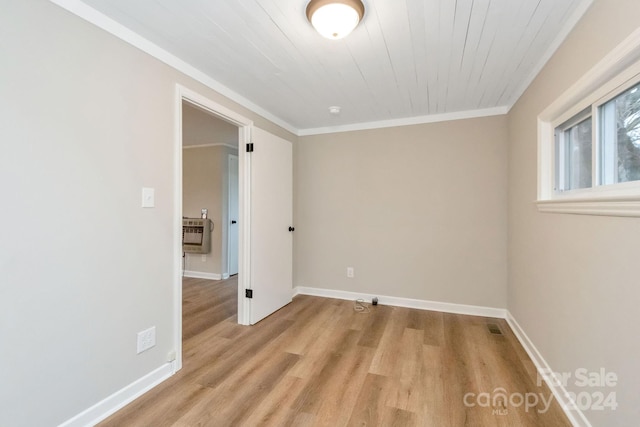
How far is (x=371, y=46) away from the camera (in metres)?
1.83

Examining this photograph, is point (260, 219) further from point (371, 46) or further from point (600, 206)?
point (600, 206)

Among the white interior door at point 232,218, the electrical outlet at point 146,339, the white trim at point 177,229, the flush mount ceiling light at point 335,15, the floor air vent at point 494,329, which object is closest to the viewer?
the flush mount ceiling light at point 335,15

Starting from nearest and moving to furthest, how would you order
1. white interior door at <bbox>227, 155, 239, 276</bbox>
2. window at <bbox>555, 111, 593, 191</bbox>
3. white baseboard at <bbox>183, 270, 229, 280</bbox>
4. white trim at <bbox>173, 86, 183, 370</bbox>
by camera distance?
window at <bbox>555, 111, 593, 191</bbox>
white trim at <bbox>173, 86, 183, 370</bbox>
white baseboard at <bbox>183, 270, 229, 280</bbox>
white interior door at <bbox>227, 155, 239, 276</bbox>

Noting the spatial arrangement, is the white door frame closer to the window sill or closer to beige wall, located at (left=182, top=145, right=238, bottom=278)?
beige wall, located at (left=182, top=145, right=238, bottom=278)

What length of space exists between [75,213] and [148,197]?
40cm

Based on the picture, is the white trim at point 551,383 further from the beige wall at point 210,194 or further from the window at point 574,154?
the beige wall at point 210,194

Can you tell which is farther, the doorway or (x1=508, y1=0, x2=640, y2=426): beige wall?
the doorway

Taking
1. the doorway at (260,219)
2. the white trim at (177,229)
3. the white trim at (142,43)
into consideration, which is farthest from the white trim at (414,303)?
the white trim at (142,43)

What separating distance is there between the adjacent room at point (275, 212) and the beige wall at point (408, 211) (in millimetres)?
31

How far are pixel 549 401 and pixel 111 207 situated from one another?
9.43 feet

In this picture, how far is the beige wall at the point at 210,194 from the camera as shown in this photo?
15.3 ft

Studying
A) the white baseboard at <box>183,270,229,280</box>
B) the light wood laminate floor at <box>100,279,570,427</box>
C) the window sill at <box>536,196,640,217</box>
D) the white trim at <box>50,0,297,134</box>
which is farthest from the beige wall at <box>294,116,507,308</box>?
the white baseboard at <box>183,270,229,280</box>

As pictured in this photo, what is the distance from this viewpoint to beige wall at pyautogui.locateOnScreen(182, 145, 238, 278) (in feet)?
15.3

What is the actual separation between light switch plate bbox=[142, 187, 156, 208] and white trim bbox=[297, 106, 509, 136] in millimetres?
2368
